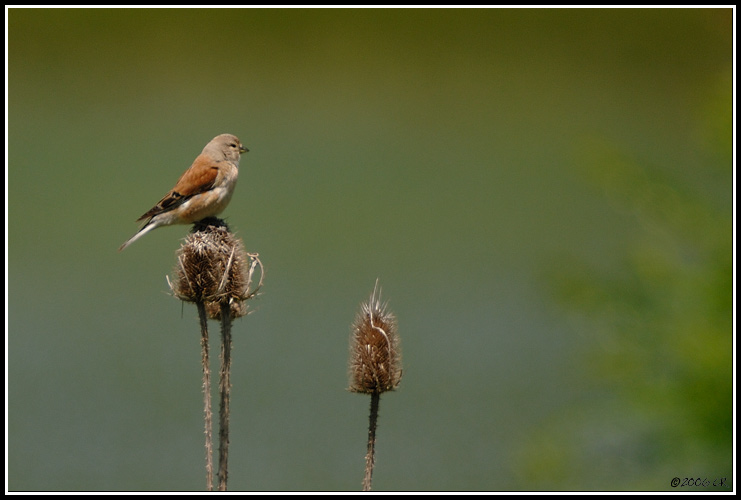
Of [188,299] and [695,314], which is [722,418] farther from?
[188,299]

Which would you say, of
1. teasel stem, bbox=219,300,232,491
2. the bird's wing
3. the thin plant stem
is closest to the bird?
the bird's wing

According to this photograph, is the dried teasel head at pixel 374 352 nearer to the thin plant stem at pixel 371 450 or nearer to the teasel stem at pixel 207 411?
the thin plant stem at pixel 371 450

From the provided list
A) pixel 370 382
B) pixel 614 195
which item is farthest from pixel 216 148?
pixel 614 195

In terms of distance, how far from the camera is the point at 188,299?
2.24 m

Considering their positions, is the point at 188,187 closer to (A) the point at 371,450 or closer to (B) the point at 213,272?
(B) the point at 213,272

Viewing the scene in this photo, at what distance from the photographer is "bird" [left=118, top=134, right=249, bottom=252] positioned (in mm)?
3012

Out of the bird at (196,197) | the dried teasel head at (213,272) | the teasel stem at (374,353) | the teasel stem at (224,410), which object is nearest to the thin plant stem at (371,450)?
the teasel stem at (374,353)

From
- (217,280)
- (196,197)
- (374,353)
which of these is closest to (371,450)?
(374,353)

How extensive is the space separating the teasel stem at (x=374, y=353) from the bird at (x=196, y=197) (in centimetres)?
96

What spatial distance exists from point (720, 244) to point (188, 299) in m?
4.00

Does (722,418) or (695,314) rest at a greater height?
(695,314)

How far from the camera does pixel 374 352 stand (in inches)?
85.9

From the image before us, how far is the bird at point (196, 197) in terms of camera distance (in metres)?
3.01

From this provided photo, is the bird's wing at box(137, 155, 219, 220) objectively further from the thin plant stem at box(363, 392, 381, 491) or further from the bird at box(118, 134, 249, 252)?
the thin plant stem at box(363, 392, 381, 491)
